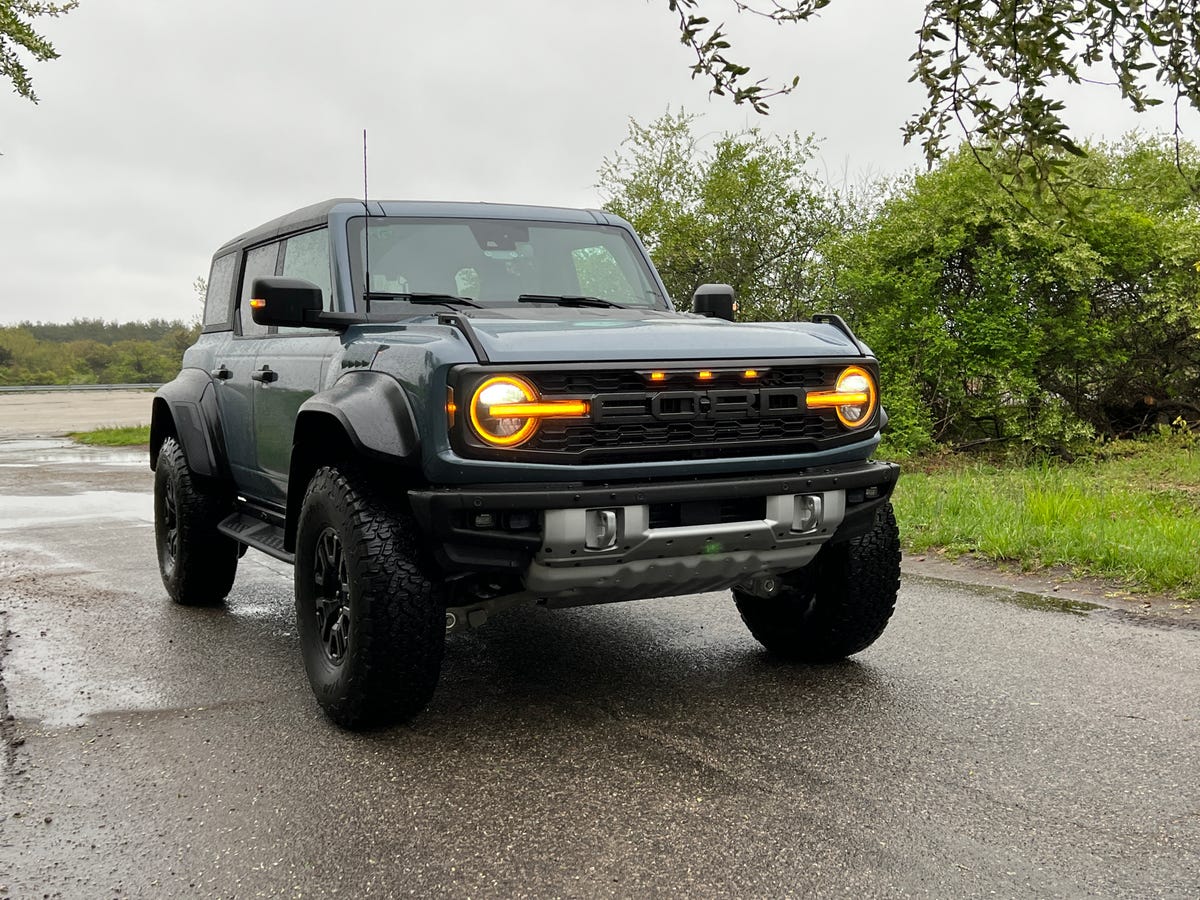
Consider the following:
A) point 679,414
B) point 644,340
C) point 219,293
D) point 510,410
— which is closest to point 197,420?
point 219,293

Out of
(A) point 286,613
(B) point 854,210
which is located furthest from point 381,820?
(B) point 854,210

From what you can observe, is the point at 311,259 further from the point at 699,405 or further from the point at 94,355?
the point at 94,355

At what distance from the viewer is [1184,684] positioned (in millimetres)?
4523

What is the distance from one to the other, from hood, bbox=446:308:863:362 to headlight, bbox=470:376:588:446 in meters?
0.09

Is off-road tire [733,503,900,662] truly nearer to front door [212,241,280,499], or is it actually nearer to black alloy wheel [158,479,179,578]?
front door [212,241,280,499]

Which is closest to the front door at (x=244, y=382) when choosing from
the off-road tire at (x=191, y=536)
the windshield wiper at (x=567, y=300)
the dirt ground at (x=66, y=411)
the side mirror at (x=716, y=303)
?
the off-road tire at (x=191, y=536)

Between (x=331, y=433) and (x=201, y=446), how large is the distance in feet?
6.59

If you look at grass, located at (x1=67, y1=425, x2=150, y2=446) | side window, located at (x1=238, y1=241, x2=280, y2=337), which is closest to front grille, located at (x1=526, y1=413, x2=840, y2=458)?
side window, located at (x1=238, y1=241, x2=280, y2=337)

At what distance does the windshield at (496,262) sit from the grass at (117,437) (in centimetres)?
1726

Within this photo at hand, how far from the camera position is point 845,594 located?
4.62 metres

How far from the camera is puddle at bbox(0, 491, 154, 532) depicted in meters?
10.2

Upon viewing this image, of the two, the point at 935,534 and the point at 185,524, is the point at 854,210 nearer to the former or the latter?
the point at 935,534

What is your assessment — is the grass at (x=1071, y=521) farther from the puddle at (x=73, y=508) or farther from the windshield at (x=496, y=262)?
the puddle at (x=73, y=508)

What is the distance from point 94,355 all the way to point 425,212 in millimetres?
60547
